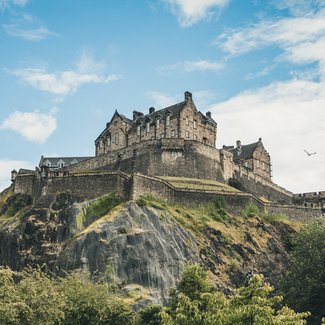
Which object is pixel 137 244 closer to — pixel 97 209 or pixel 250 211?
pixel 97 209

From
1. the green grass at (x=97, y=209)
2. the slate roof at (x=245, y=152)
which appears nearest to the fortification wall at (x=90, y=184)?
the green grass at (x=97, y=209)

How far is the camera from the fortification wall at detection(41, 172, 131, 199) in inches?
2672

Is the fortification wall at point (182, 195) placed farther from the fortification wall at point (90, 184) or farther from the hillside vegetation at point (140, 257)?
the fortification wall at point (90, 184)

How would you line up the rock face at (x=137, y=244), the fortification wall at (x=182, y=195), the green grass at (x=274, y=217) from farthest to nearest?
the green grass at (x=274, y=217) < the fortification wall at (x=182, y=195) < the rock face at (x=137, y=244)

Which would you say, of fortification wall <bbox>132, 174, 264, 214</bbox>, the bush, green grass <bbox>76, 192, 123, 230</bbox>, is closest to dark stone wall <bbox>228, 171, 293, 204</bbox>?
fortification wall <bbox>132, 174, 264, 214</bbox>

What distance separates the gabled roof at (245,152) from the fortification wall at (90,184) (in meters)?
36.4

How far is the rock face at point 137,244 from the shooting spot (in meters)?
58.3

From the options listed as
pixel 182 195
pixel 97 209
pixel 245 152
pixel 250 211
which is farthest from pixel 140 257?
pixel 245 152

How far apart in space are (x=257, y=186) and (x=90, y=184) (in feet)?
110

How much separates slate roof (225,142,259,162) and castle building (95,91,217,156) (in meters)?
8.98

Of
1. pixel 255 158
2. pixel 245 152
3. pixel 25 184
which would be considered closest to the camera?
pixel 25 184

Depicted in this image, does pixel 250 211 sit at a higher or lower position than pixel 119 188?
lower

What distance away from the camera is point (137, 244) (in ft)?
195

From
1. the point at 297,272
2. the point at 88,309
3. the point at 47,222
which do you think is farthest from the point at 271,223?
the point at 88,309
